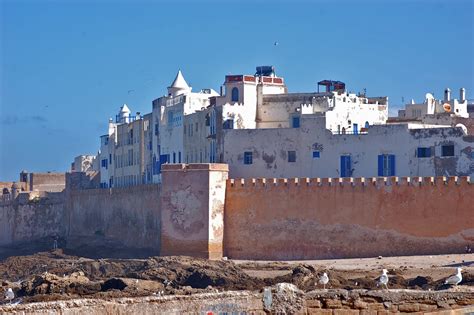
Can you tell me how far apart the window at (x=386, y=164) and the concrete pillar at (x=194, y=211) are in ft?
17.6

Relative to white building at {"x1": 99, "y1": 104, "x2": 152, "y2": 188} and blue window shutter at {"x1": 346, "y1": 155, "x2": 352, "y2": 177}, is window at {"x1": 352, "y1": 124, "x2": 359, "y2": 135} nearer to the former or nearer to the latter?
blue window shutter at {"x1": 346, "y1": 155, "x2": 352, "y2": 177}

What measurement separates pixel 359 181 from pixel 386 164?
3.72 metres

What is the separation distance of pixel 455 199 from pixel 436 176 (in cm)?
359

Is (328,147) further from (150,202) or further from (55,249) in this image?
(55,249)

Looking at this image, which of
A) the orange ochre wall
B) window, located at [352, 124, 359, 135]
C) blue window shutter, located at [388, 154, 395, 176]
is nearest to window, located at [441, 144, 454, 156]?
blue window shutter, located at [388, 154, 395, 176]

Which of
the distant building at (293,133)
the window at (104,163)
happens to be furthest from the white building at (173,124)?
the window at (104,163)

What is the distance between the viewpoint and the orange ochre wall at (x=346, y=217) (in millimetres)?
36438

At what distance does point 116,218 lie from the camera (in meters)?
50.9

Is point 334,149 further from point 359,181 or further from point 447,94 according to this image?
point 447,94

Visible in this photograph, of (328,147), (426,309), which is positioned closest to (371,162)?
(328,147)

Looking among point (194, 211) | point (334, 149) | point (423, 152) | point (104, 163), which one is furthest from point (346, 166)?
point (104, 163)

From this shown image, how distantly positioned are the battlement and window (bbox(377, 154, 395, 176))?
10.5ft

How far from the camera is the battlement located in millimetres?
36750

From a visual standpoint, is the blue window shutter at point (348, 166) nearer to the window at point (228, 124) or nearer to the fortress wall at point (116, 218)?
the window at point (228, 124)
